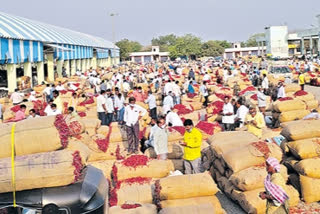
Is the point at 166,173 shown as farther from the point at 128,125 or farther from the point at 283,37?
the point at 283,37

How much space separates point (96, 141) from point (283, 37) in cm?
6166

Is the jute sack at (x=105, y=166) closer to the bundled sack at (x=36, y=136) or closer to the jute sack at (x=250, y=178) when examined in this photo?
the jute sack at (x=250, y=178)

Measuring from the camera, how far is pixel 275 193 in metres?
4.85

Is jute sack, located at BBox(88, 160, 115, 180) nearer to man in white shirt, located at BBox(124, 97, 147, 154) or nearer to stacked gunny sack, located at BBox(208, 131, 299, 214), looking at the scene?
man in white shirt, located at BBox(124, 97, 147, 154)

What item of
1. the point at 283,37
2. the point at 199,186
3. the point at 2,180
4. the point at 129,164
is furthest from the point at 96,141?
the point at 283,37

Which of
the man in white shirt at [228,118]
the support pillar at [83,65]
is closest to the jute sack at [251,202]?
the man in white shirt at [228,118]

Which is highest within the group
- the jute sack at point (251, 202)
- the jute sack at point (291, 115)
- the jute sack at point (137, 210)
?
the jute sack at point (291, 115)

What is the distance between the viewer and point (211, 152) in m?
8.37

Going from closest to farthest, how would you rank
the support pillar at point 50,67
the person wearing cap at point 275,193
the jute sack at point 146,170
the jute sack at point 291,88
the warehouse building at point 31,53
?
the person wearing cap at point 275,193, the jute sack at point 146,170, the jute sack at point 291,88, the warehouse building at point 31,53, the support pillar at point 50,67

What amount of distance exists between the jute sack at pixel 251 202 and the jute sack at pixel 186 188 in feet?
1.98

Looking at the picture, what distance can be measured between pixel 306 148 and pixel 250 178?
45.5 inches

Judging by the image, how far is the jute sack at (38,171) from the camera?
12.5ft

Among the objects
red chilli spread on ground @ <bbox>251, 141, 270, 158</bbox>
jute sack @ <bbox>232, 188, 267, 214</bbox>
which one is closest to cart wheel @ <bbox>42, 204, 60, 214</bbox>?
jute sack @ <bbox>232, 188, 267, 214</bbox>

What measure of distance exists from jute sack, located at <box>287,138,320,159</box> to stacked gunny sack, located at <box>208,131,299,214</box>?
0.27 m
